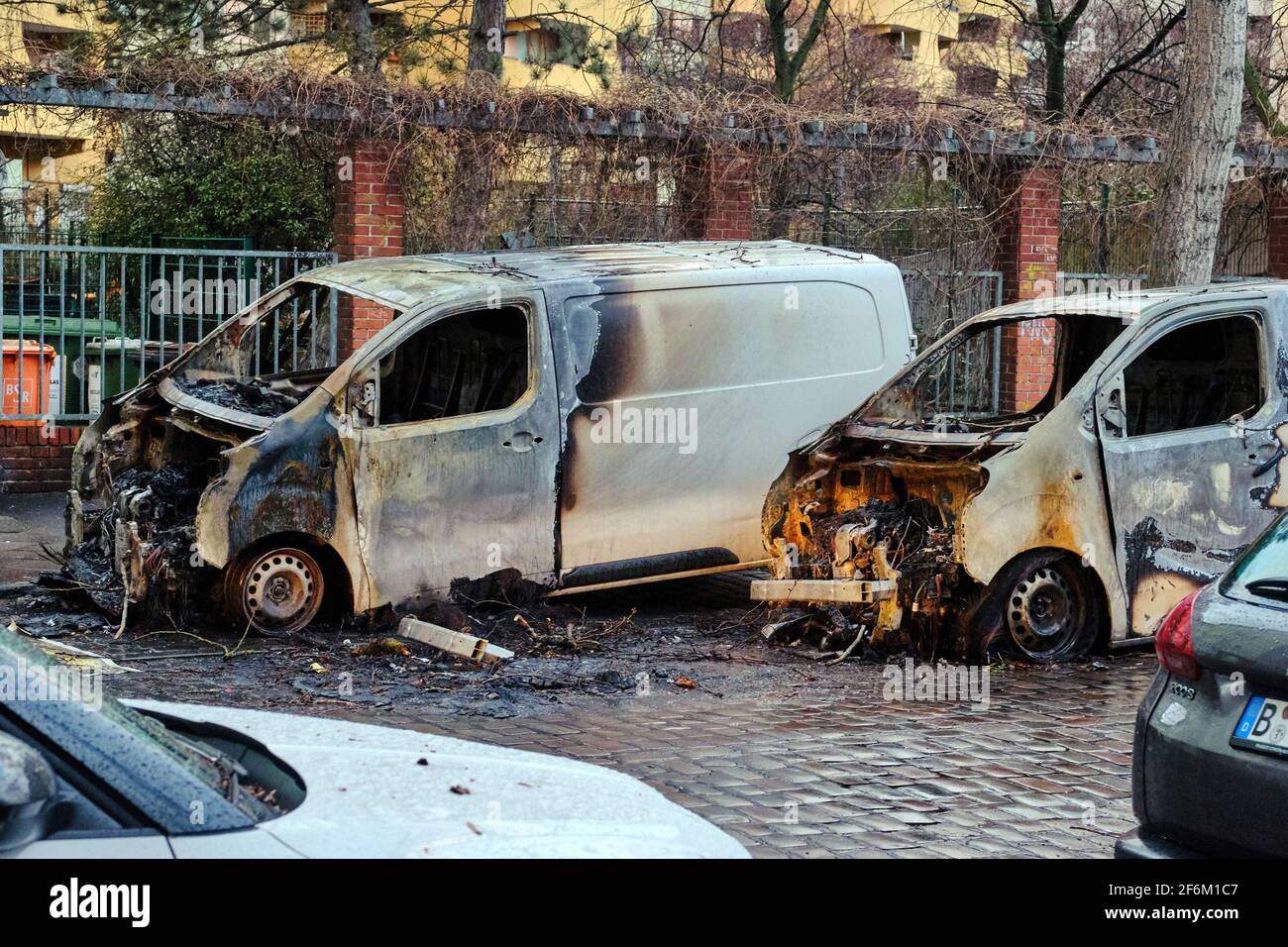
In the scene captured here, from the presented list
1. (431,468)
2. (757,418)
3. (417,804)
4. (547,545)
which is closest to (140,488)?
(431,468)

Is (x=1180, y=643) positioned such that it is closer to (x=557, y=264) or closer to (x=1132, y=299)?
(x=1132, y=299)

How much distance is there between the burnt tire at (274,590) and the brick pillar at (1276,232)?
44.4 ft

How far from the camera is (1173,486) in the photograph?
8.74 m

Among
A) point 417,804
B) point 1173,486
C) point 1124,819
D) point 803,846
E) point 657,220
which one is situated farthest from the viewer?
point 657,220

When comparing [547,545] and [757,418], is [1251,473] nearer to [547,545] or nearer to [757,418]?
[757,418]

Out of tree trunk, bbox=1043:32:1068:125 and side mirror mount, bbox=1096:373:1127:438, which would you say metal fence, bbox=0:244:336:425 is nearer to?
side mirror mount, bbox=1096:373:1127:438

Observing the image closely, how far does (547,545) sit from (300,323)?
196 inches

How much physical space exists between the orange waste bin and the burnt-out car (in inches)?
288

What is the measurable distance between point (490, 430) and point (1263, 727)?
545 cm

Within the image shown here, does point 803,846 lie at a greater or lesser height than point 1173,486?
lesser

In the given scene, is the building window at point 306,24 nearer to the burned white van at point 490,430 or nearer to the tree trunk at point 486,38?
the tree trunk at point 486,38

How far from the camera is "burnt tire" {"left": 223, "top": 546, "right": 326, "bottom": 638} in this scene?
8797 mm
